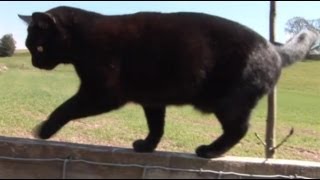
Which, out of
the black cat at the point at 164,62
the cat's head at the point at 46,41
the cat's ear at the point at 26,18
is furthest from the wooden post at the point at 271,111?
the cat's ear at the point at 26,18

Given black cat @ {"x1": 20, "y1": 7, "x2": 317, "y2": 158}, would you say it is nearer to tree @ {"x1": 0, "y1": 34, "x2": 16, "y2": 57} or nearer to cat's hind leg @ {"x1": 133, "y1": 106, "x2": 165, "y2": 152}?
cat's hind leg @ {"x1": 133, "y1": 106, "x2": 165, "y2": 152}

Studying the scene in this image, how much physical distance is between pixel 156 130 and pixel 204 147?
53cm

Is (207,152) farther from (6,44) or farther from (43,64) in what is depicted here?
(6,44)

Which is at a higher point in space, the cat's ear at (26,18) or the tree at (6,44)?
the cat's ear at (26,18)

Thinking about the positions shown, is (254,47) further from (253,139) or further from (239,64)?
(253,139)

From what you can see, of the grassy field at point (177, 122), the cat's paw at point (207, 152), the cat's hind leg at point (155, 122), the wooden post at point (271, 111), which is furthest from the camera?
the grassy field at point (177, 122)

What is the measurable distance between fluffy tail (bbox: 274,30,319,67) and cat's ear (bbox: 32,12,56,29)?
1.40 metres

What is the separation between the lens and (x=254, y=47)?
3299 mm

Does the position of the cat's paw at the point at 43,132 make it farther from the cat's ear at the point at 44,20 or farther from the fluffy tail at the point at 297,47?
the fluffy tail at the point at 297,47

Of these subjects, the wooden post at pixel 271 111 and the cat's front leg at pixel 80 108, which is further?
the wooden post at pixel 271 111

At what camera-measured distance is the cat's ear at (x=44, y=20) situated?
355cm

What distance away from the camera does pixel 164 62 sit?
3.41m

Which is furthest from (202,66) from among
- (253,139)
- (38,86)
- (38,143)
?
(38,86)

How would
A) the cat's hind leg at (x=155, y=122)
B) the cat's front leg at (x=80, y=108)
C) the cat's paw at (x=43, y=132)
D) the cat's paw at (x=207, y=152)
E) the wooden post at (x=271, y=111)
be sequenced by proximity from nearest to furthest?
the cat's paw at (x=207, y=152)
the cat's front leg at (x=80, y=108)
the cat's paw at (x=43, y=132)
the cat's hind leg at (x=155, y=122)
the wooden post at (x=271, y=111)
